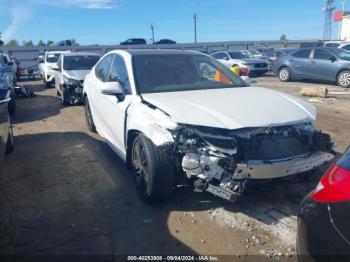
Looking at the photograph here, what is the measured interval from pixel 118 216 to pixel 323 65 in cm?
1311

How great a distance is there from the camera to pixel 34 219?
11.8 ft

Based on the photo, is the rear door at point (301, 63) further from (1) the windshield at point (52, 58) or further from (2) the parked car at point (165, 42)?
(2) the parked car at point (165, 42)

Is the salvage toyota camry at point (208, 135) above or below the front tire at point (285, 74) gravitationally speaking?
above

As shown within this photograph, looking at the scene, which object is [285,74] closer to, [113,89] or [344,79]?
[344,79]

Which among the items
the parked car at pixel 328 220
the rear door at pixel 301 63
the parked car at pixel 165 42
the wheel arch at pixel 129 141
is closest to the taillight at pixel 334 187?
the parked car at pixel 328 220

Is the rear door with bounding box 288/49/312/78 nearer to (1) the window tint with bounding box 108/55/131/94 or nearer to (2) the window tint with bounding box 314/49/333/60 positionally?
(2) the window tint with bounding box 314/49/333/60

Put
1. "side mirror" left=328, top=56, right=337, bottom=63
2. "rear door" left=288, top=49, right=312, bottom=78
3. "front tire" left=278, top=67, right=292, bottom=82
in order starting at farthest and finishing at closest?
1. "front tire" left=278, top=67, right=292, bottom=82
2. "rear door" left=288, top=49, right=312, bottom=78
3. "side mirror" left=328, top=56, right=337, bottom=63

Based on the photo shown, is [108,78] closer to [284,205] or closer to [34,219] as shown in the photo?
[34,219]

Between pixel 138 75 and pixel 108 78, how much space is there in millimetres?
1007

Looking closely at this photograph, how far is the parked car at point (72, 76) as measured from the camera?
396 inches

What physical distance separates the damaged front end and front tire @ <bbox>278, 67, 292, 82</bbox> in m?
13.6

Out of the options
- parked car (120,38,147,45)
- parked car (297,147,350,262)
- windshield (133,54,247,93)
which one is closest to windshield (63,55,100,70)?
windshield (133,54,247,93)

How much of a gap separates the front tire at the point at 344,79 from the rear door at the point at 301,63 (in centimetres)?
148

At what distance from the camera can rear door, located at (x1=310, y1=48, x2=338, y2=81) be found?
45.3 feet
